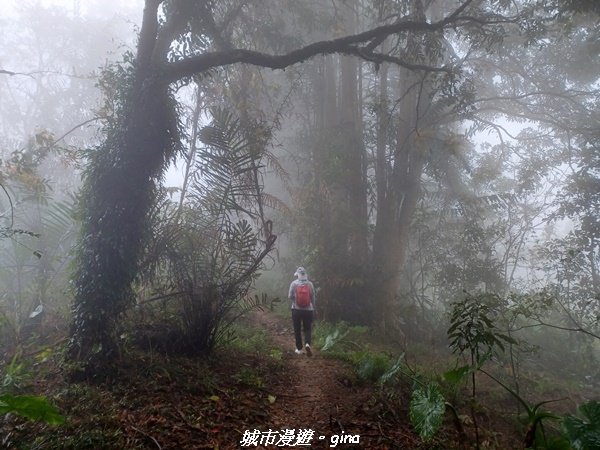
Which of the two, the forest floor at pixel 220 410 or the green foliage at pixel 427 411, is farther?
the forest floor at pixel 220 410

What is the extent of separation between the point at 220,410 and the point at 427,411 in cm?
204

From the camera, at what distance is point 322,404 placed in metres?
4.54

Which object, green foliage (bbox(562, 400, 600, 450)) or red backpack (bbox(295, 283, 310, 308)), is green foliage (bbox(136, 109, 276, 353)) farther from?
green foliage (bbox(562, 400, 600, 450))

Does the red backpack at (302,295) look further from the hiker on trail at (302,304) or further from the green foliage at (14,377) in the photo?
the green foliage at (14,377)

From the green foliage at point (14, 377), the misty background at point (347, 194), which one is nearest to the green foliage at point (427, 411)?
the misty background at point (347, 194)

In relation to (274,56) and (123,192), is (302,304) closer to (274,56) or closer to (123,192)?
(123,192)

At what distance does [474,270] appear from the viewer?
10.9 metres

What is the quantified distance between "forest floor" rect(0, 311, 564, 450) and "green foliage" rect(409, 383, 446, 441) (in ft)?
2.58

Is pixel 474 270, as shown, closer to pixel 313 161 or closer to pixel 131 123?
pixel 313 161

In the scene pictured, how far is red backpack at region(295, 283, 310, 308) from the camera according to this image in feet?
21.5

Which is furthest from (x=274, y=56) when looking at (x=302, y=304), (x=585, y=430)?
(x=585, y=430)

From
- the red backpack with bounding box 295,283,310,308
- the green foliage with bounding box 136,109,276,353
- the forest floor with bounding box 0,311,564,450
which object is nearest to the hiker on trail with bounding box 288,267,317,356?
the red backpack with bounding box 295,283,310,308

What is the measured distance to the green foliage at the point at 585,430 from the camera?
2.73 metres

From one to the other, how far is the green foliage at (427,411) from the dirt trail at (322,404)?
0.77 m
